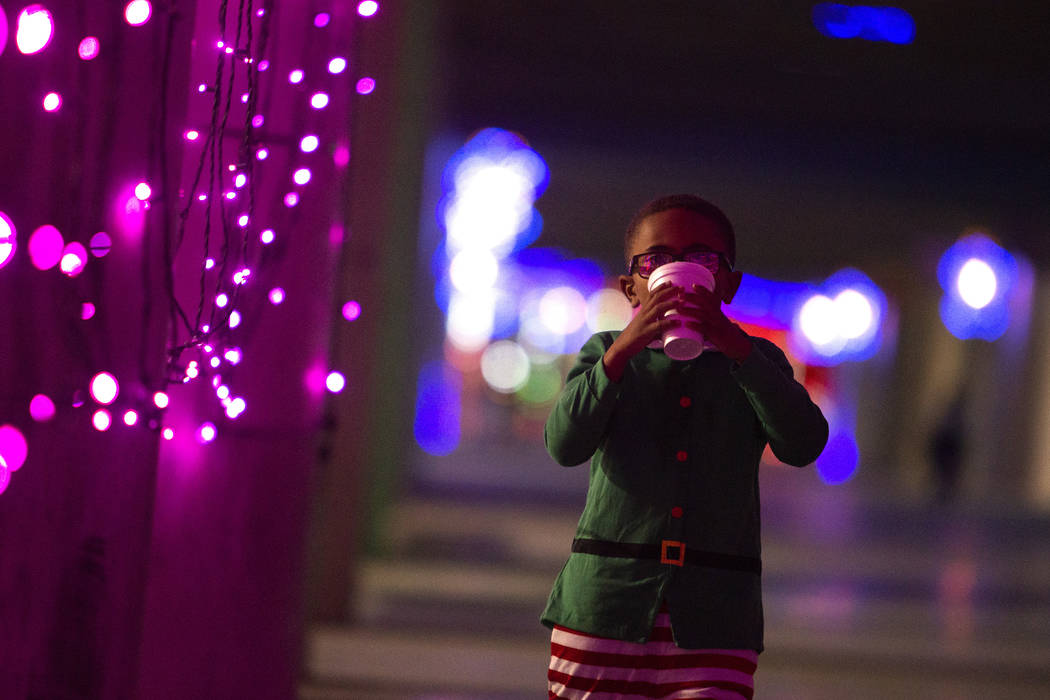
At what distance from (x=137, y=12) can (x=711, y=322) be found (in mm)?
1317

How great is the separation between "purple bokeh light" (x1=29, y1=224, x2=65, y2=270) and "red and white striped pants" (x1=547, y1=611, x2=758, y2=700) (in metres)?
1.22

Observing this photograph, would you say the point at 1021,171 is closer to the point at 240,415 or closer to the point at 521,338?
the point at 240,415

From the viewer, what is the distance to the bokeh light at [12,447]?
2.09 m

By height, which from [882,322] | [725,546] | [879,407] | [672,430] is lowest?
[725,546]

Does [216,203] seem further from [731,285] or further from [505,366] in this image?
[505,366]

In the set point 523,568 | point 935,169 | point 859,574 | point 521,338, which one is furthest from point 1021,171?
point 521,338

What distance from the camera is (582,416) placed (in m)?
1.77

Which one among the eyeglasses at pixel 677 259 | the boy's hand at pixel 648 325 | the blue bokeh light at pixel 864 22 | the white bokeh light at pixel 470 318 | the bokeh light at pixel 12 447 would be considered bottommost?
the bokeh light at pixel 12 447

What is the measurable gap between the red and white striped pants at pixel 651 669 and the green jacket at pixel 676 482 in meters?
0.03

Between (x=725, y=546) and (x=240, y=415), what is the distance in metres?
1.47

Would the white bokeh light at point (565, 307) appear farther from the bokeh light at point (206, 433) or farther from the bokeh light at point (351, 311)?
the bokeh light at point (206, 433)

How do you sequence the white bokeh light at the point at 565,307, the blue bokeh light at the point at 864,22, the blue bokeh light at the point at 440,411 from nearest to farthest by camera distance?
the blue bokeh light at the point at 864,22, the blue bokeh light at the point at 440,411, the white bokeh light at the point at 565,307

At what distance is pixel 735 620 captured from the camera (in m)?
1.80

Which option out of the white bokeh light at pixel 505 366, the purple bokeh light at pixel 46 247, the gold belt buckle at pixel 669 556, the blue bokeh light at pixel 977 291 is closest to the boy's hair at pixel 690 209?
the gold belt buckle at pixel 669 556
